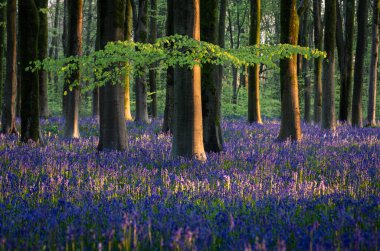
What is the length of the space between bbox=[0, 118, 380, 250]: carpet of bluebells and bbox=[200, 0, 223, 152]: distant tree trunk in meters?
0.88

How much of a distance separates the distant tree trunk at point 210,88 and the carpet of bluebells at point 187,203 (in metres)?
0.88

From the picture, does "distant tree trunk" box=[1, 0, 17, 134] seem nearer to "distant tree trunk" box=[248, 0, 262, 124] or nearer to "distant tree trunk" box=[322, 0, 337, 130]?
"distant tree trunk" box=[248, 0, 262, 124]

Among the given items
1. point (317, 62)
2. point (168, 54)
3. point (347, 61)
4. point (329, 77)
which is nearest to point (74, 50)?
point (168, 54)

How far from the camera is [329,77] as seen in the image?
60.6 ft

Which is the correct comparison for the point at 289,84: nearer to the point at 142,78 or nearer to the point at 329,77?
the point at 329,77

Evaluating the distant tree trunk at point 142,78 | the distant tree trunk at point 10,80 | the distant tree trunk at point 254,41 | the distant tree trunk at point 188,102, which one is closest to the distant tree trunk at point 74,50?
the distant tree trunk at point 10,80

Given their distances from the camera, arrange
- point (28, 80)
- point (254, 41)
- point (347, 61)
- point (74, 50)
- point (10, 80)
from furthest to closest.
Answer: point (347, 61), point (254, 41), point (10, 80), point (74, 50), point (28, 80)

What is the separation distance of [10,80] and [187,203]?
39.6 feet

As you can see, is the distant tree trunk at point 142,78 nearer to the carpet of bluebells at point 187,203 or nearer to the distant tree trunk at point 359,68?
the distant tree trunk at point 359,68

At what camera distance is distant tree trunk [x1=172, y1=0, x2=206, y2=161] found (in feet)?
32.7

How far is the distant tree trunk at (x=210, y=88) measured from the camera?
11133 millimetres

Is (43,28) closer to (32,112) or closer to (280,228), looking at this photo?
(32,112)

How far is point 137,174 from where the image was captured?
8.18m

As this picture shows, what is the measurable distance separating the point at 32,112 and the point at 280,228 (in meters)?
10.1
